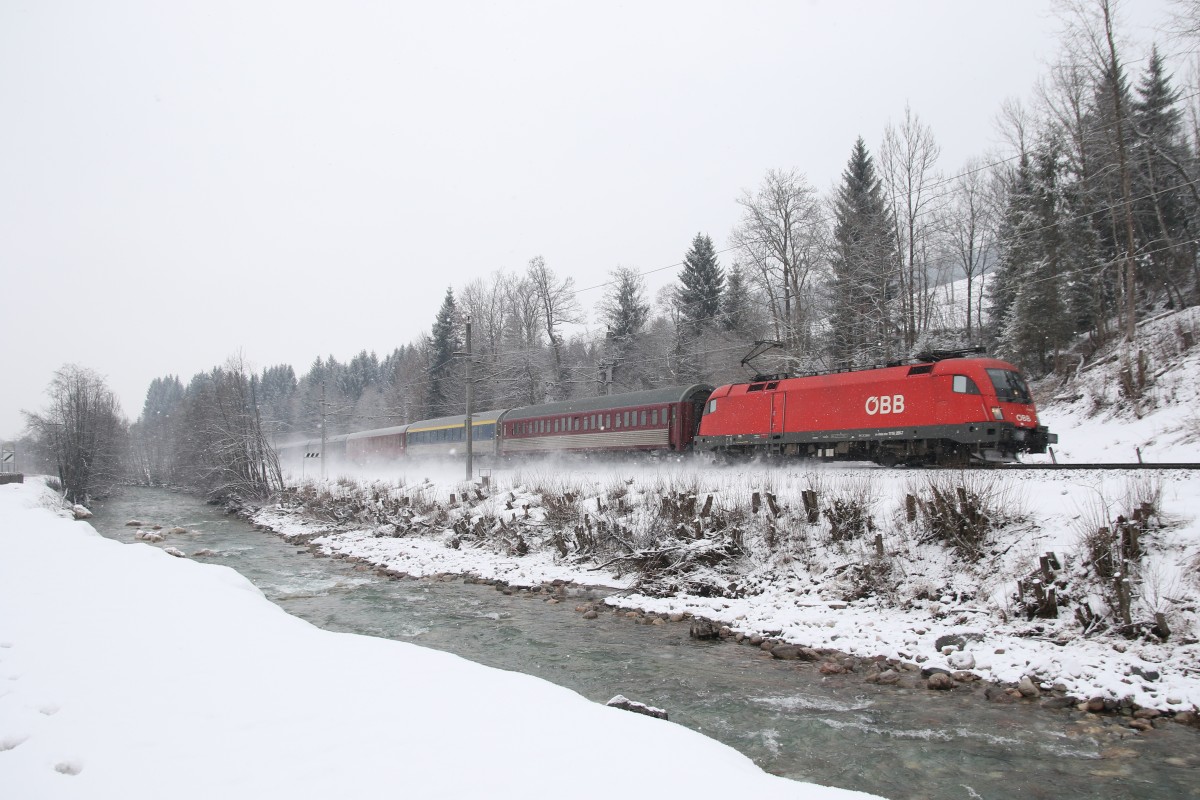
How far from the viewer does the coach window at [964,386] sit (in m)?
15.8

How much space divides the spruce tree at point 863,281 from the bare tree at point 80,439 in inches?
1875

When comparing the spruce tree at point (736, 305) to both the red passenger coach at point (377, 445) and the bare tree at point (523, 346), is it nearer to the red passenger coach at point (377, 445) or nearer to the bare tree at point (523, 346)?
the bare tree at point (523, 346)

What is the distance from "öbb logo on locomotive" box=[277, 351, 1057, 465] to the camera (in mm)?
15844

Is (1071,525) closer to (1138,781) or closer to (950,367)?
(1138,781)

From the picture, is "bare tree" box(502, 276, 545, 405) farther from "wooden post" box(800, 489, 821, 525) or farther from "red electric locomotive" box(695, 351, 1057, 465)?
"wooden post" box(800, 489, 821, 525)

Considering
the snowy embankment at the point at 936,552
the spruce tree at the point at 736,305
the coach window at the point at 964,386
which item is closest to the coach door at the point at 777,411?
the snowy embankment at the point at 936,552

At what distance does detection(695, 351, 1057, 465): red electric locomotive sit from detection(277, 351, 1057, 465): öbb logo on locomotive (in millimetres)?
25

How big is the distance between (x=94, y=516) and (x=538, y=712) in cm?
4214

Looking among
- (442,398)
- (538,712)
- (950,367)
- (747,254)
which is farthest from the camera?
(442,398)

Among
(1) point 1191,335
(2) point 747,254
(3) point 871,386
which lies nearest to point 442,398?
(2) point 747,254

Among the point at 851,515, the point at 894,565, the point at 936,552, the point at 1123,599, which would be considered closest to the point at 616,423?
the point at 851,515

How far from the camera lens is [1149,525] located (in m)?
9.60

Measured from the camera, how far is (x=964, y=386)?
1591cm

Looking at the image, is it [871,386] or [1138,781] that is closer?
[1138,781]
